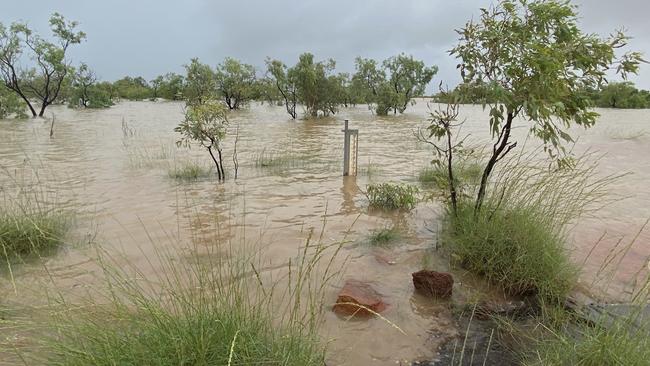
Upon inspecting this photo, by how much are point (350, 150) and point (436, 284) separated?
5499 mm

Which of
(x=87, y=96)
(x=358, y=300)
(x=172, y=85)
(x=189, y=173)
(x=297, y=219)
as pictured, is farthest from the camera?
(x=172, y=85)

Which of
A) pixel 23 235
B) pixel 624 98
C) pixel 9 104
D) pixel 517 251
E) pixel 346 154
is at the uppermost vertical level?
pixel 624 98

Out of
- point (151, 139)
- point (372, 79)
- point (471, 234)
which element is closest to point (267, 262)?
point (471, 234)

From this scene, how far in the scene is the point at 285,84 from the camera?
32.2m

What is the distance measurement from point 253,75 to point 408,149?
3068cm

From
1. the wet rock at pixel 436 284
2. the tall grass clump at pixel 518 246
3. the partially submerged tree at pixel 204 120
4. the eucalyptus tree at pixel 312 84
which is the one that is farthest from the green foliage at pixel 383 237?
the eucalyptus tree at pixel 312 84

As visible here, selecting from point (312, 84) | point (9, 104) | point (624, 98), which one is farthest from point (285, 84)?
point (624, 98)

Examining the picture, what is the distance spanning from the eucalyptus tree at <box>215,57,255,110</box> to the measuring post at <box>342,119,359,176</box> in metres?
34.2

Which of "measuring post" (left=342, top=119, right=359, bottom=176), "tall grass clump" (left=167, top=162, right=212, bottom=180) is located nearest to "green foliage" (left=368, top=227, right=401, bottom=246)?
"measuring post" (left=342, top=119, right=359, bottom=176)

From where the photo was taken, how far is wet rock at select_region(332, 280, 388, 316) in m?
3.82

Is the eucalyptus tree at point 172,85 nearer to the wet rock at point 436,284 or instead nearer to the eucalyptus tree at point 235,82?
the eucalyptus tree at point 235,82

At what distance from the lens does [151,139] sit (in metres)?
17.8

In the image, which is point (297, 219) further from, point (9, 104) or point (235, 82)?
point (235, 82)

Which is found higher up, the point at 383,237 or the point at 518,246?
the point at 518,246
